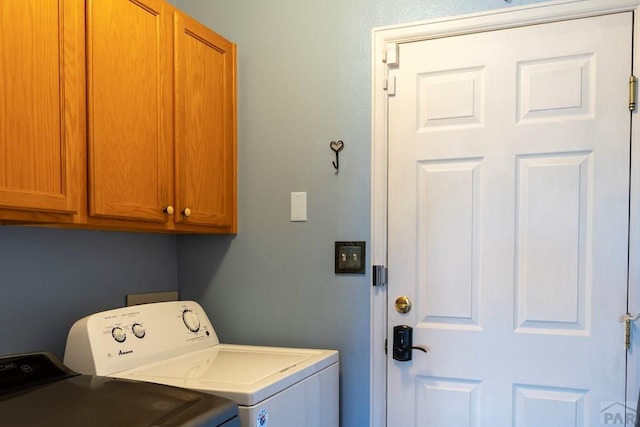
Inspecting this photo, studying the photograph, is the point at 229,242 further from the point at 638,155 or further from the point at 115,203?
the point at 638,155

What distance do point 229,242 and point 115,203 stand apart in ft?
2.25

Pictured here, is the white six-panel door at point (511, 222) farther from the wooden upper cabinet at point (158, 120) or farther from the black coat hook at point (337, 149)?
the wooden upper cabinet at point (158, 120)

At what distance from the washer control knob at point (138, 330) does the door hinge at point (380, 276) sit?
831 mm

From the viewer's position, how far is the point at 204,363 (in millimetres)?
1743

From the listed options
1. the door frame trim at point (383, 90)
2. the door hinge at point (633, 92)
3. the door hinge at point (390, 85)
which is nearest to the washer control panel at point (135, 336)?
the door frame trim at point (383, 90)

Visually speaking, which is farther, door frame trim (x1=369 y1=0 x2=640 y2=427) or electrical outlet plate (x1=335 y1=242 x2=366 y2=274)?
electrical outlet plate (x1=335 y1=242 x2=366 y2=274)

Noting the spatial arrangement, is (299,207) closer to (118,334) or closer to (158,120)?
(158,120)

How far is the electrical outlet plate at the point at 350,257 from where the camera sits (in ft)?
6.48

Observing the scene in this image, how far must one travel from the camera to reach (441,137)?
1881 mm

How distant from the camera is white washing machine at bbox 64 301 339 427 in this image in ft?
4.75

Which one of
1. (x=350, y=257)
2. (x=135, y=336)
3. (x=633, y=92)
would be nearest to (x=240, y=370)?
(x=135, y=336)

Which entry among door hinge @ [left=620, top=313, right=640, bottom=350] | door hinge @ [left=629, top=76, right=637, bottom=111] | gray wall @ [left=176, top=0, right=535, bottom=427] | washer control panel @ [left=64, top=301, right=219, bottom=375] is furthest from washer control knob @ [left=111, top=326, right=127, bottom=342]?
door hinge @ [left=629, top=76, right=637, bottom=111]

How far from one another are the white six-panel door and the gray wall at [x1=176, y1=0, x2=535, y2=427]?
142mm

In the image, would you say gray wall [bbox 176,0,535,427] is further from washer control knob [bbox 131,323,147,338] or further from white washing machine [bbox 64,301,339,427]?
washer control knob [bbox 131,323,147,338]
